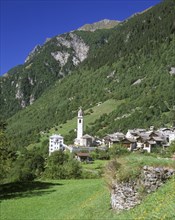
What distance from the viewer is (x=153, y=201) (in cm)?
1641

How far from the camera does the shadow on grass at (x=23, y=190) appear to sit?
117 feet

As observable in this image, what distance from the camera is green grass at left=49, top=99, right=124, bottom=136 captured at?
173 m

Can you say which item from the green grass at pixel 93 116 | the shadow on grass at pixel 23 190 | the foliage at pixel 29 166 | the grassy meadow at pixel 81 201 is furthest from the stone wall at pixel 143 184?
the green grass at pixel 93 116

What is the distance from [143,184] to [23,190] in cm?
2247

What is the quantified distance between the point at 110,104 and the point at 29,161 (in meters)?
111

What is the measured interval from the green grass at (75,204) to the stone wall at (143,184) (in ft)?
1.38

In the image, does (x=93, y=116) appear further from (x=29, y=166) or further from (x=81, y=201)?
(x=81, y=201)

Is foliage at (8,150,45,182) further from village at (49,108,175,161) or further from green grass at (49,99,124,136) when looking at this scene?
green grass at (49,99,124,136)

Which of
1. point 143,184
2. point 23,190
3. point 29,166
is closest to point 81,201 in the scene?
point 143,184

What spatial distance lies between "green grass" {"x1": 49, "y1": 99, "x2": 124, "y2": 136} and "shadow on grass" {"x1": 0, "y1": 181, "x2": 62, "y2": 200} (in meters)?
125

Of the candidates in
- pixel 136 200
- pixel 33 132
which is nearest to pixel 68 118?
pixel 33 132

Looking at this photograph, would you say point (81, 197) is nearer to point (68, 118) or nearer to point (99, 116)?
point (99, 116)

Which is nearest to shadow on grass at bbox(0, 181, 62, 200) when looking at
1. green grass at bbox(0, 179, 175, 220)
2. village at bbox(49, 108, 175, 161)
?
green grass at bbox(0, 179, 175, 220)

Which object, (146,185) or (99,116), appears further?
(99,116)
